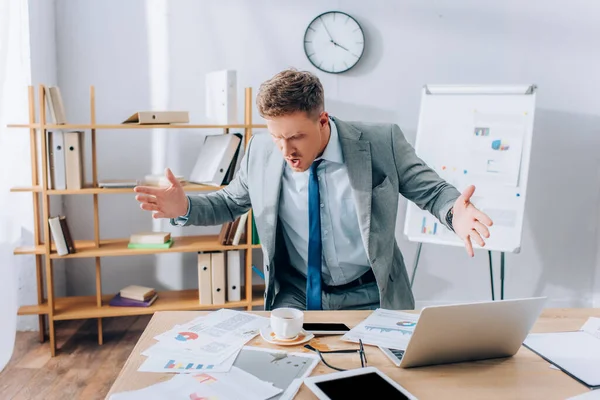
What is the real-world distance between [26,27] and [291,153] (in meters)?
2.06

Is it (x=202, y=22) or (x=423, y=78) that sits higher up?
(x=202, y=22)

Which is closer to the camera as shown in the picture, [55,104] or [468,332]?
[468,332]

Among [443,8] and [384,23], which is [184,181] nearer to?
[384,23]

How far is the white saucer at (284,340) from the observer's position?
4.14 feet

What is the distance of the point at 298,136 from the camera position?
5.27 ft

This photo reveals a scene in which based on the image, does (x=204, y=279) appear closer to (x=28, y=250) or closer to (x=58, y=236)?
(x=58, y=236)

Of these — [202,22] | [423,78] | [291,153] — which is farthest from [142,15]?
[291,153]

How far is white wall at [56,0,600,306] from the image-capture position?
3.24 metres

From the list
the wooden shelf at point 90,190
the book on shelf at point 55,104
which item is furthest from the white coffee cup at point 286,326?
the book on shelf at point 55,104

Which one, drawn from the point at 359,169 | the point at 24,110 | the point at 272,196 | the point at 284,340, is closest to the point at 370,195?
the point at 359,169

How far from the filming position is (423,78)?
344 centimetres

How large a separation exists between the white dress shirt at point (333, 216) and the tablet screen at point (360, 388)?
750 mm

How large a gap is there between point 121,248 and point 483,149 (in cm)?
205

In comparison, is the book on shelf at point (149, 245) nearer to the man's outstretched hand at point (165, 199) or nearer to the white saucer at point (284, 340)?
the man's outstretched hand at point (165, 199)
